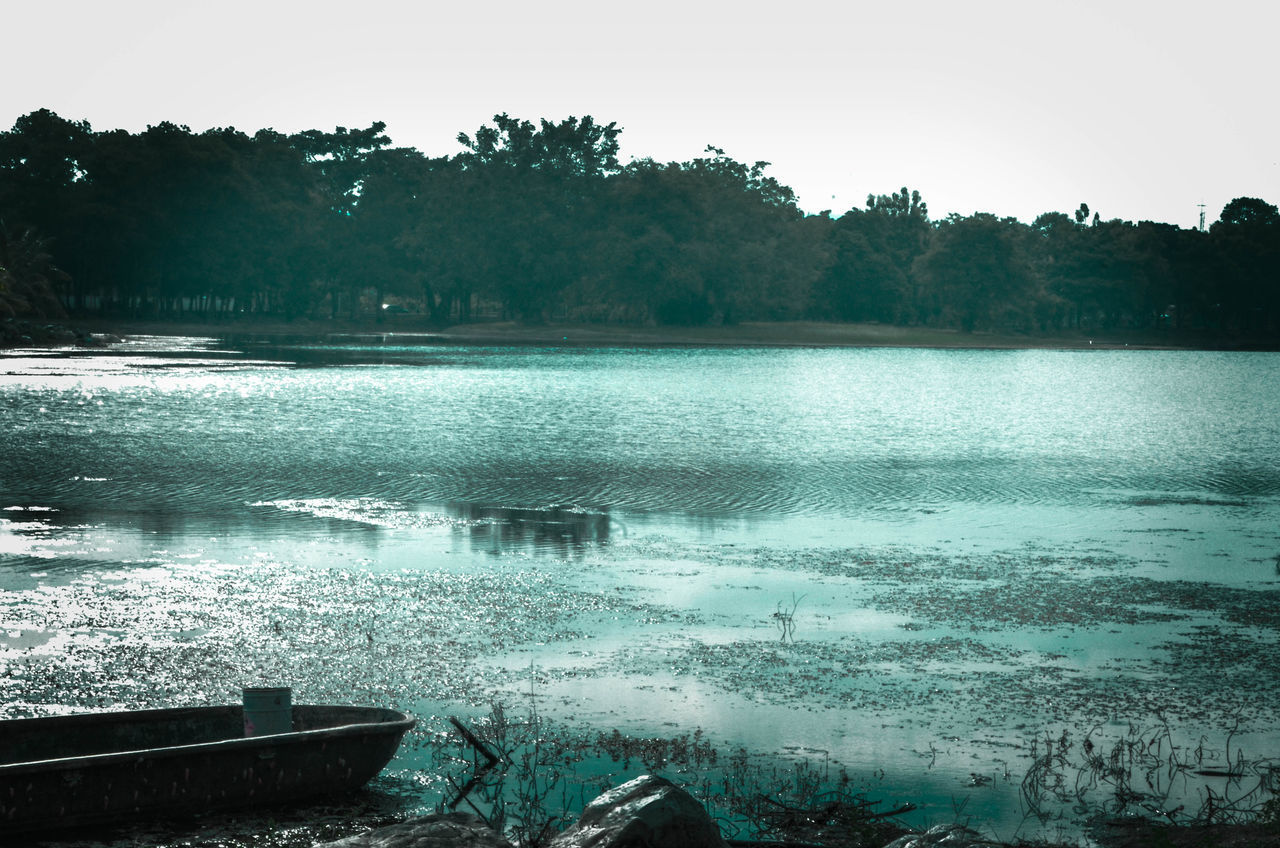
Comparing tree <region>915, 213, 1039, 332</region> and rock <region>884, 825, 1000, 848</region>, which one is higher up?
tree <region>915, 213, 1039, 332</region>

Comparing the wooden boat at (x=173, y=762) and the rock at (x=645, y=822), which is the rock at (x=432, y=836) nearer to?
the rock at (x=645, y=822)

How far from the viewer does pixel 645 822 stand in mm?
6555

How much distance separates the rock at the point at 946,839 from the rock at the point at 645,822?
92cm

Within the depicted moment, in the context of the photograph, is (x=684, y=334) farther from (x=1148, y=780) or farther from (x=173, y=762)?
(x=173, y=762)

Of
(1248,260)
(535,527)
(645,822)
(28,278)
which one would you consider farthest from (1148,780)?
(1248,260)

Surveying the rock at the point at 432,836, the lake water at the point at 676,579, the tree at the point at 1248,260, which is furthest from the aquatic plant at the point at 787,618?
the tree at the point at 1248,260

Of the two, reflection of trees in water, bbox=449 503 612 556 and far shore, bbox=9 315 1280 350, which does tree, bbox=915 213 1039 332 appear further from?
reflection of trees in water, bbox=449 503 612 556

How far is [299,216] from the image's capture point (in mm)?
117812

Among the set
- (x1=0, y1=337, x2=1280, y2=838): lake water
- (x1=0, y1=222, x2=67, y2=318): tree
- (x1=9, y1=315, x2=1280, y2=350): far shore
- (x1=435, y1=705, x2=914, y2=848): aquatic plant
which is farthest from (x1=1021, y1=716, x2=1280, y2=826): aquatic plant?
(x1=9, y1=315, x2=1280, y2=350): far shore

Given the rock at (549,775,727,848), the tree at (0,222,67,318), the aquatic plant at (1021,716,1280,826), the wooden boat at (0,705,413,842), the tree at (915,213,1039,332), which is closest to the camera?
the rock at (549,775,727,848)

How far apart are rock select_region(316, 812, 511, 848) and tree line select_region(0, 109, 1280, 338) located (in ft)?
351

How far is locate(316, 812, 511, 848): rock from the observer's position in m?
6.78

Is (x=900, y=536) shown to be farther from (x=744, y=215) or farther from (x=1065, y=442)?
(x=744, y=215)

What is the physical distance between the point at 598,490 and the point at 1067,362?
78.6 meters
